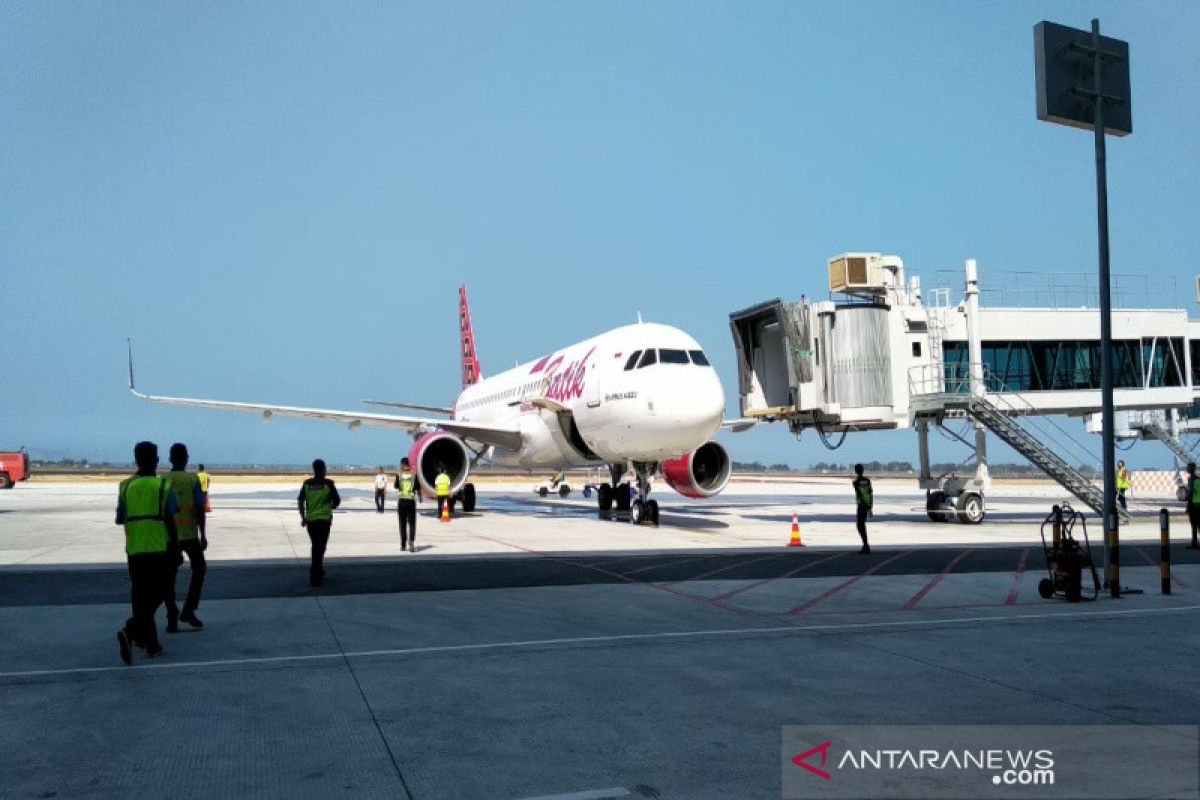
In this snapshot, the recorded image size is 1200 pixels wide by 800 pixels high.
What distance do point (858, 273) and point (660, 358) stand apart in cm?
569

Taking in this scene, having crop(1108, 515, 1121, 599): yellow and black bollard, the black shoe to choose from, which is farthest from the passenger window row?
the black shoe

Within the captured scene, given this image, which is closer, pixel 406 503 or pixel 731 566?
pixel 731 566

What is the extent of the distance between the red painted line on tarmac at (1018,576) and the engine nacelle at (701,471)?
915cm

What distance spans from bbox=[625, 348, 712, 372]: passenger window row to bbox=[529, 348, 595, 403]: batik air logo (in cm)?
210

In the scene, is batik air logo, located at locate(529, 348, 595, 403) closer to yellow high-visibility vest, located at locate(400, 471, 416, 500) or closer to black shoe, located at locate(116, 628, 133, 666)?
yellow high-visibility vest, located at locate(400, 471, 416, 500)

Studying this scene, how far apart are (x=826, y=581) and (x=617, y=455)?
402 inches

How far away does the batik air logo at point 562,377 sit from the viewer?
76.9ft

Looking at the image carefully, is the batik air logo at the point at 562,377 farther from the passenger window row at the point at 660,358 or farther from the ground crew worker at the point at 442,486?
the ground crew worker at the point at 442,486

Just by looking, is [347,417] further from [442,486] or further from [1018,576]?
[1018,576]

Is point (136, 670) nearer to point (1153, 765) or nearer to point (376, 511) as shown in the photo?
point (1153, 765)

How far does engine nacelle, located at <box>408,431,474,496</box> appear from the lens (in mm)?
24797

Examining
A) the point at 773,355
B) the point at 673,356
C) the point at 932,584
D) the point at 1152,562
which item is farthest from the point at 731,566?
the point at 773,355

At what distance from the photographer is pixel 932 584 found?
39.9ft

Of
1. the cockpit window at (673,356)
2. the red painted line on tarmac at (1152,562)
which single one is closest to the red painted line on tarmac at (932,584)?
the red painted line on tarmac at (1152,562)
